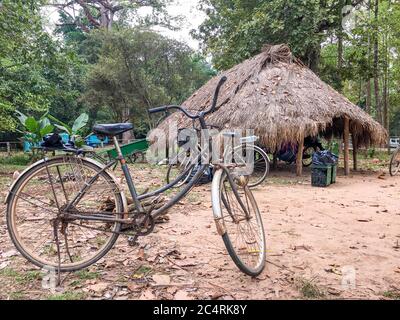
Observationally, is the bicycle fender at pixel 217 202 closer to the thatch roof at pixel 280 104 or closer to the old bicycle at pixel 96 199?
the old bicycle at pixel 96 199

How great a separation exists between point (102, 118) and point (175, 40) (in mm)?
9605

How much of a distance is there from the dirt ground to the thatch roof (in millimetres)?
4022

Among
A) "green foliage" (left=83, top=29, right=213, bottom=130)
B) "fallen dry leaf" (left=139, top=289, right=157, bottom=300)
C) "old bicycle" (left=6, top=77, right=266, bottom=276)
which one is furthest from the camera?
"green foliage" (left=83, top=29, right=213, bottom=130)

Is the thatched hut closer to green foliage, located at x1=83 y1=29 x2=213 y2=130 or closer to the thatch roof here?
the thatch roof

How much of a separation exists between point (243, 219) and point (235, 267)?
0.38 m

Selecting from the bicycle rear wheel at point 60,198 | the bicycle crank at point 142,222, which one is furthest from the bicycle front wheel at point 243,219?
the bicycle rear wheel at point 60,198

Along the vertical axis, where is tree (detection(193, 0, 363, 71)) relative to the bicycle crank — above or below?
above

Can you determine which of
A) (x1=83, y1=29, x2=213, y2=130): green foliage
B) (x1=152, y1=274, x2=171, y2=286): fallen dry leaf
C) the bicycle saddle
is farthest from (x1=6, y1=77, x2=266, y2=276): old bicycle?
(x1=83, y1=29, x2=213, y2=130): green foliage

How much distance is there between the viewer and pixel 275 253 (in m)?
3.06

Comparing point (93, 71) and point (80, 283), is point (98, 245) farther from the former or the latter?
point (93, 71)

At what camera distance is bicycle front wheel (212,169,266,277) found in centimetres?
247

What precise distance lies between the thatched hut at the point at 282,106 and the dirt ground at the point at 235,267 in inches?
158

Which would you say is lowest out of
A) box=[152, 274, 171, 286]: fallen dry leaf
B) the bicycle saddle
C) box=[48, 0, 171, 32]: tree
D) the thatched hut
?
box=[152, 274, 171, 286]: fallen dry leaf
